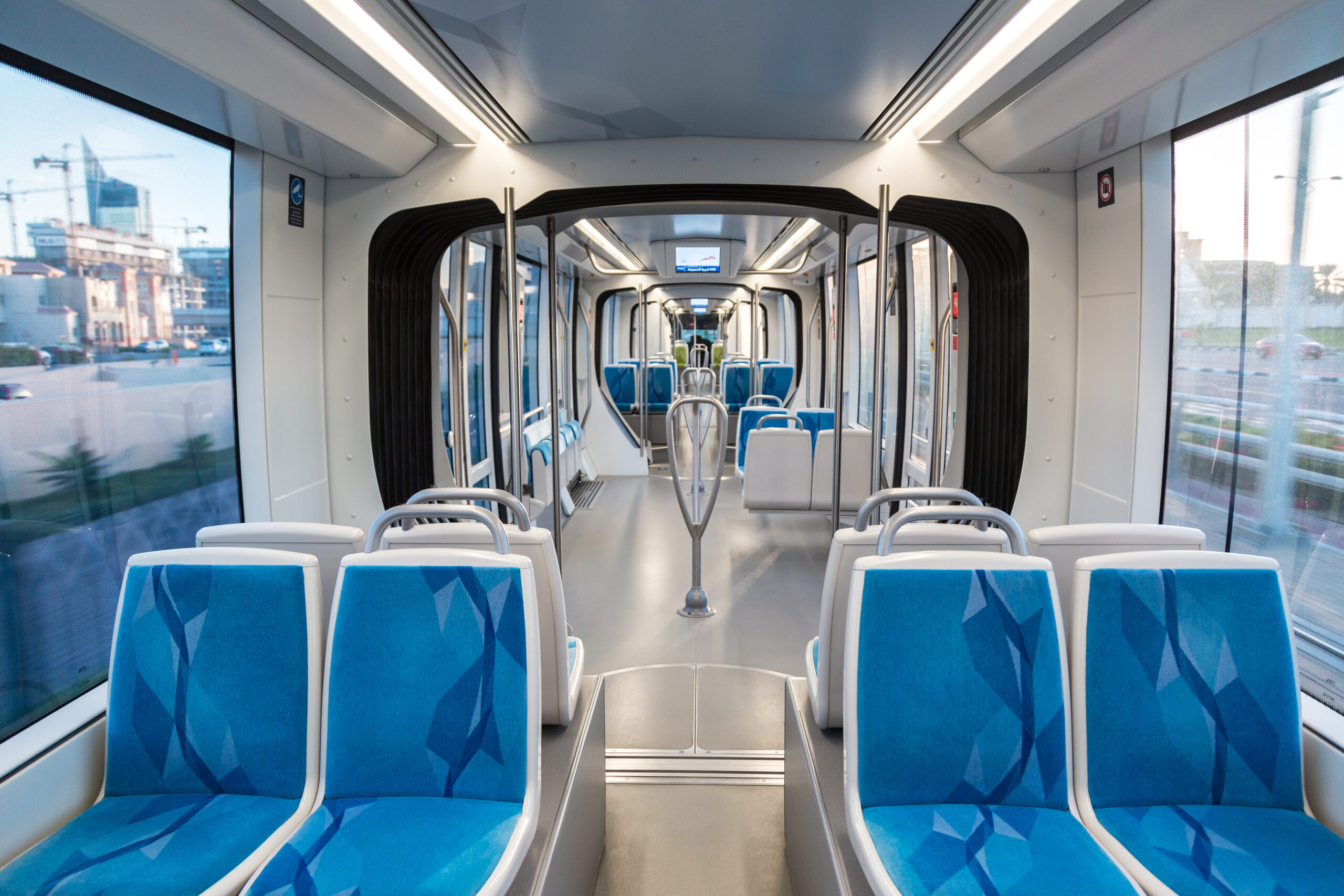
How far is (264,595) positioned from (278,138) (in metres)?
1.69

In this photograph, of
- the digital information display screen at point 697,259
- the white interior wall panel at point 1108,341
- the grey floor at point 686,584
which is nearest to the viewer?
the white interior wall panel at point 1108,341

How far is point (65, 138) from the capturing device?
77.7 inches

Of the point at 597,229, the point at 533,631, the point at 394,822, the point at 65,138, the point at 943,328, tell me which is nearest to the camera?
the point at 394,822

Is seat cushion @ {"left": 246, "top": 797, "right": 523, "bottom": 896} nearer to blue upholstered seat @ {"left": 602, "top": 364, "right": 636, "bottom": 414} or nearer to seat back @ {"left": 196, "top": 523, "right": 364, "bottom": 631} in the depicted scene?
seat back @ {"left": 196, "top": 523, "right": 364, "bottom": 631}

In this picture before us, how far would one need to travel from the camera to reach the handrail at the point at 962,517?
1.76 meters

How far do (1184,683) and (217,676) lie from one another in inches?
84.1

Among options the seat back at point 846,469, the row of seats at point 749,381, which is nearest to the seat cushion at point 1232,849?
the seat back at point 846,469

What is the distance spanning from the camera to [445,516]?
187 cm

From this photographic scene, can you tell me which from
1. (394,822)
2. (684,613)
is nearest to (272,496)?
(394,822)

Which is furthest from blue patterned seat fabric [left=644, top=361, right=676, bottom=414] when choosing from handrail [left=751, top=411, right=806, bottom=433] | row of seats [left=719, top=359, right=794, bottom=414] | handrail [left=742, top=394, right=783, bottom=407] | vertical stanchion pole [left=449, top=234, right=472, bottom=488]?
vertical stanchion pole [left=449, top=234, right=472, bottom=488]

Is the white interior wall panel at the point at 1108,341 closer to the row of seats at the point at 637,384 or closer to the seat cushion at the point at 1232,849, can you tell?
the seat cushion at the point at 1232,849

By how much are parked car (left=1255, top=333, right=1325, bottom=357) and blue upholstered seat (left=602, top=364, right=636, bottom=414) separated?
7.80 meters

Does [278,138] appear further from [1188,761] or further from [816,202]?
[1188,761]

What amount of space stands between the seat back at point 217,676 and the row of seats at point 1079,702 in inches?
47.9
